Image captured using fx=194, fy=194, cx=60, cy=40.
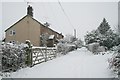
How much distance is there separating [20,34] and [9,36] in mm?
3134

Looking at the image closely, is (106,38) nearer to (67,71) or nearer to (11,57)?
(67,71)

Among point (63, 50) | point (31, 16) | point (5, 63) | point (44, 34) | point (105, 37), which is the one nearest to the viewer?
point (5, 63)

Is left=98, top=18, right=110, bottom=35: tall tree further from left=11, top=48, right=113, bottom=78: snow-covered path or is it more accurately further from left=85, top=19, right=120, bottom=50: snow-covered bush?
left=11, top=48, right=113, bottom=78: snow-covered path

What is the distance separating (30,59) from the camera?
1080 centimetres

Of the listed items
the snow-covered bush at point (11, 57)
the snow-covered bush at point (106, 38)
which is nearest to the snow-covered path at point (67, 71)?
the snow-covered bush at point (11, 57)

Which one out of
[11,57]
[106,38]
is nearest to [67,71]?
[11,57]

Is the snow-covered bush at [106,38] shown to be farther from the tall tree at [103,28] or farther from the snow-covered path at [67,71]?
the snow-covered path at [67,71]

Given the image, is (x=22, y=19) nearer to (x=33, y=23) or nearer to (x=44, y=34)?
(x=33, y=23)

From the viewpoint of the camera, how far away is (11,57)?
865 centimetres

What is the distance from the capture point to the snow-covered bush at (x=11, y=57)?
8.46 meters

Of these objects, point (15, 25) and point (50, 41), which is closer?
point (15, 25)

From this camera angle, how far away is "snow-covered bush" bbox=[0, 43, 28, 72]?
27.8 feet

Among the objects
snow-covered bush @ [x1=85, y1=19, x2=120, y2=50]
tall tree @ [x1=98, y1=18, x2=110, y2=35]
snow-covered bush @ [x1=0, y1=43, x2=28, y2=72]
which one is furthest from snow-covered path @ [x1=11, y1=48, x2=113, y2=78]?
tall tree @ [x1=98, y1=18, x2=110, y2=35]

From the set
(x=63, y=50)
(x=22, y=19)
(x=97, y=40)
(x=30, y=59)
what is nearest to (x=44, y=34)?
(x=22, y=19)
